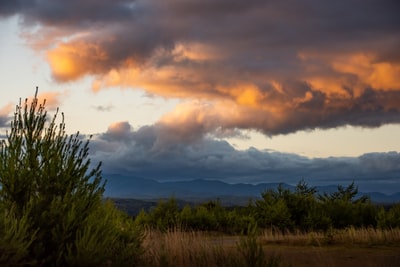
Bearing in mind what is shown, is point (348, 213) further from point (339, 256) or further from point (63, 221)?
point (63, 221)

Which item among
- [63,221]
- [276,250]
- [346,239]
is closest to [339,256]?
[276,250]

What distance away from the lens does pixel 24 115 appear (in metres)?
14.5

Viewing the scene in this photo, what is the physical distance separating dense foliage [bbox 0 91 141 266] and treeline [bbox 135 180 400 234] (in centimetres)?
2419

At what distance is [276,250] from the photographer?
962 inches

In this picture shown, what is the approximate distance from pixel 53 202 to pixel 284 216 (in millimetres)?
27821

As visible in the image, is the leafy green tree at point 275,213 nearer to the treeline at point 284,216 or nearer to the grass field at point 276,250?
the treeline at point 284,216

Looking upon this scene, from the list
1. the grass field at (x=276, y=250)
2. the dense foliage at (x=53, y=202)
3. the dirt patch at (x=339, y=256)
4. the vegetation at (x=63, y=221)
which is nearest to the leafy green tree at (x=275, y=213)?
the grass field at (x=276, y=250)

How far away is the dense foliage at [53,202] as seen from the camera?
1259 cm

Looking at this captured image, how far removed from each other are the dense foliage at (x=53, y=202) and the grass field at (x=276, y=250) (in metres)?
2.49

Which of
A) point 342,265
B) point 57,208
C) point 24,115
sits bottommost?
point 342,265

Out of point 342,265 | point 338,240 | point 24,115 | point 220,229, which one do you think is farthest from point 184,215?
point 24,115

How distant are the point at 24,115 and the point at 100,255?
4.32m

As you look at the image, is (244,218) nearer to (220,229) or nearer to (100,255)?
(220,229)

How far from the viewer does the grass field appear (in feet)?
49.8
